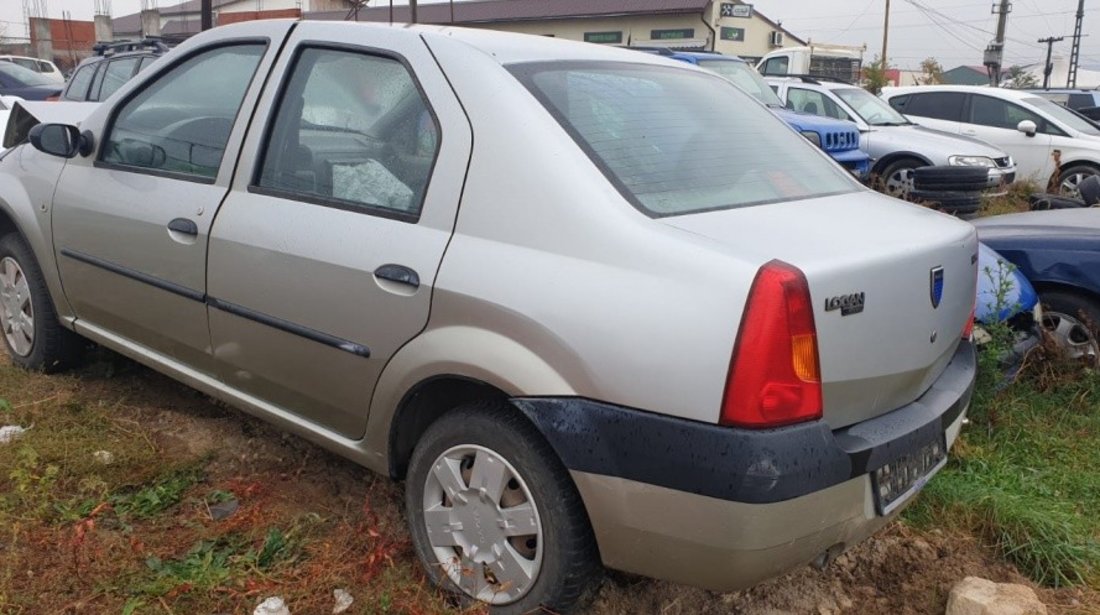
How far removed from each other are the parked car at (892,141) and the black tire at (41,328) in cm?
792

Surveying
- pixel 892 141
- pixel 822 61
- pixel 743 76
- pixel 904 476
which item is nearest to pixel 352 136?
pixel 904 476

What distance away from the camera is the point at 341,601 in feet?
8.77

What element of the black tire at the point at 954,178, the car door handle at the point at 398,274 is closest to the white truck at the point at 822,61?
the black tire at the point at 954,178

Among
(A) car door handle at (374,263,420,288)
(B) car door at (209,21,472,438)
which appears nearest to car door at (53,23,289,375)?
(B) car door at (209,21,472,438)

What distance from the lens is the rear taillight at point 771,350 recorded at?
2025 millimetres

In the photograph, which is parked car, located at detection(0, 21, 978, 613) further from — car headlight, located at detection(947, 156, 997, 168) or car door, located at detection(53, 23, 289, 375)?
car headlight, located at detection(947, 156, 997, 168)

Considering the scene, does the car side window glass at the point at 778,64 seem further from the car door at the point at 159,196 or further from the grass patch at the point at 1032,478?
the car door at the point at 159,196

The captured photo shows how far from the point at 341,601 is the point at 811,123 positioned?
8.17 meters

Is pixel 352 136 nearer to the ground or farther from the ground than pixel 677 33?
nearer to the ground

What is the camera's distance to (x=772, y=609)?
275 centimetres

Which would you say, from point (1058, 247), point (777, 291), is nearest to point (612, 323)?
point (777, 291)

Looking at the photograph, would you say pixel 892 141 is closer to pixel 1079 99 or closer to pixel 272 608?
pixel 272 608

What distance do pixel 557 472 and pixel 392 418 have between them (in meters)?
0.58

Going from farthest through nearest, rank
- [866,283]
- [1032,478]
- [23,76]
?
[23,76]
[1032,478]
[866,283]
